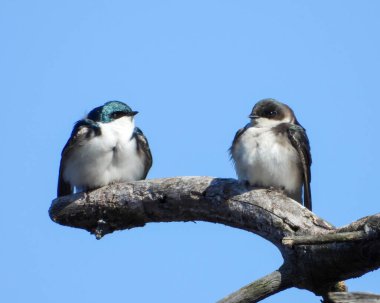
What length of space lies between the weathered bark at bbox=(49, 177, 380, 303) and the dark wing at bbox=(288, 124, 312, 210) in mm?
985

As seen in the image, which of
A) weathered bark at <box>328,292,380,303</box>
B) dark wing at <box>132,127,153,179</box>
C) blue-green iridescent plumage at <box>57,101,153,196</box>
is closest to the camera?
weathered bark at <box>328,292,380,303</box>

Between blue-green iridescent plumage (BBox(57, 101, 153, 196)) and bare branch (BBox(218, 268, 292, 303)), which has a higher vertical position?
blue-green iridescent plumage (BBox(57, 101, 153, 196))

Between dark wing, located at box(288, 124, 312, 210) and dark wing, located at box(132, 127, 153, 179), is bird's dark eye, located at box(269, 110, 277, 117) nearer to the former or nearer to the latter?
dark wing, located at box(288, 124, 312, 210)

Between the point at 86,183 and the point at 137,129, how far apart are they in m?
0.81

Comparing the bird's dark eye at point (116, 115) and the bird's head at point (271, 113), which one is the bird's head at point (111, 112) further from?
the bird's head at point (271, 113)

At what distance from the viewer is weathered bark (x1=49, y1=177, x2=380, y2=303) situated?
498cm

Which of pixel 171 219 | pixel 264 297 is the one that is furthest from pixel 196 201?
pixel 264 297

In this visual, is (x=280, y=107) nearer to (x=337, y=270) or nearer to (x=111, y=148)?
(x=111, y=148)

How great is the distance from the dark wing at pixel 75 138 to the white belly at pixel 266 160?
61.3 inches

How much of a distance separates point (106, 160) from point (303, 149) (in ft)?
5.92

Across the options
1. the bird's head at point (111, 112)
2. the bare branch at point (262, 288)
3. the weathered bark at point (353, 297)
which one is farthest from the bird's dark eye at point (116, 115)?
the weathered bark at point (353, 297)

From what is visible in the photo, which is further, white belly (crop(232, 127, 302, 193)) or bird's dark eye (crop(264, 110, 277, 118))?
bird's dark eye (crop(264, 110, 277, 118))

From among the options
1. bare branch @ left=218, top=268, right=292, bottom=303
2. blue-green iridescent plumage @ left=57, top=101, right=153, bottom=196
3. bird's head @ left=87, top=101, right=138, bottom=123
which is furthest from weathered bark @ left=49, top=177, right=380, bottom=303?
bird's head @ left=87, top=101, right=138, bottom=123

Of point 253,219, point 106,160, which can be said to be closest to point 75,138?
point 106,160
